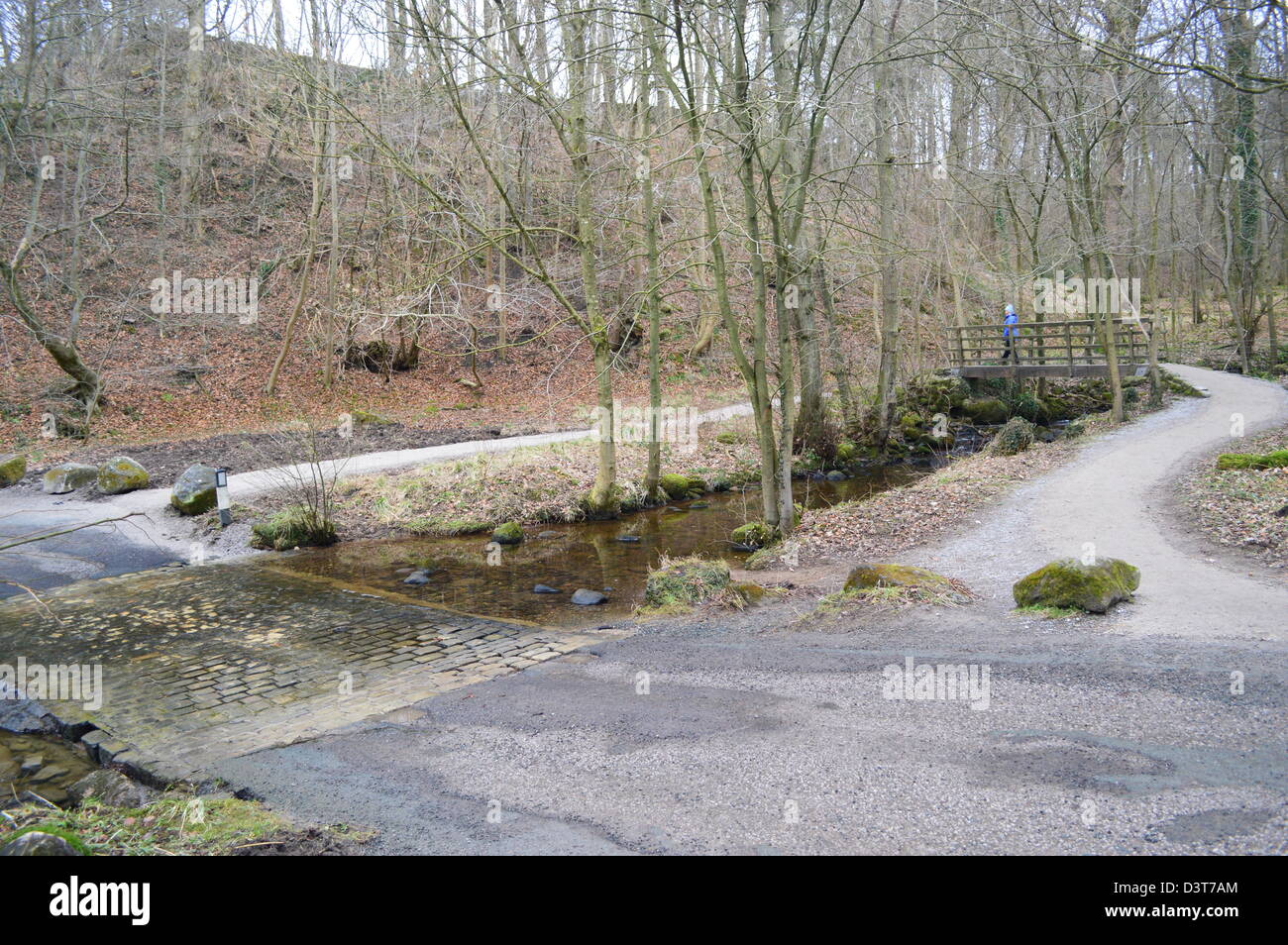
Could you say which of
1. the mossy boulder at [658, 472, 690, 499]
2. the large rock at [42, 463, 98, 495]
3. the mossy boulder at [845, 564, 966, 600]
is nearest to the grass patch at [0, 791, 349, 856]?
the mossy boulder at [845, 564, 966, 600]

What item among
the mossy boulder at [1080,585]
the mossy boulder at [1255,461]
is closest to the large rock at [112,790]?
the mossy boulder at [1080,585]

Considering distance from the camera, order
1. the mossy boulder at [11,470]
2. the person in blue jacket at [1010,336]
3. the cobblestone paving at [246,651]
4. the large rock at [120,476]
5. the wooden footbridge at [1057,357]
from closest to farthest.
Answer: the cobblestone paving at [246,651], the large rock at [120,476], the mossy boulder at [11,470], the wooden footbridge at [1057,357], the person in blue jacket at [1010,336]

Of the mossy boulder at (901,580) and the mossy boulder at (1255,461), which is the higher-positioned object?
the mossy boulder at (1255,461)

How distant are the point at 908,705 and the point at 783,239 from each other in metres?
8.19

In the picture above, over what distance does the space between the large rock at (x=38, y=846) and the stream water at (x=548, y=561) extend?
6686 mm

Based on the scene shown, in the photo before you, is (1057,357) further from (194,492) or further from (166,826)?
(166,826)

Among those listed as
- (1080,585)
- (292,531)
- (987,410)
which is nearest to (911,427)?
(987,410)

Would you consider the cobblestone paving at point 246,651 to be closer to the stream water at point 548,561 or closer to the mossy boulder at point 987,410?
the stream water at point 548,561

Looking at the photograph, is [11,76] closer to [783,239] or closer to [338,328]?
[338,328]

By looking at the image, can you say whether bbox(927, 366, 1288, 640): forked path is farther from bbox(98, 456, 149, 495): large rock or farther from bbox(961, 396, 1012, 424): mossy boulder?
bbox(98, 456, 149, 495): large rock

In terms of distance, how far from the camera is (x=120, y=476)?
1630 cm

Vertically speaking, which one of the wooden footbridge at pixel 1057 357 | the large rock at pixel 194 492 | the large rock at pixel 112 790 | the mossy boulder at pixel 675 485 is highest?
the wooden footbridge at pixel 1057 357

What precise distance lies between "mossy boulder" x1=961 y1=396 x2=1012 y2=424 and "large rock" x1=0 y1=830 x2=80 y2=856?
27.3m

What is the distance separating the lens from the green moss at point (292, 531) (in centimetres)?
1447
